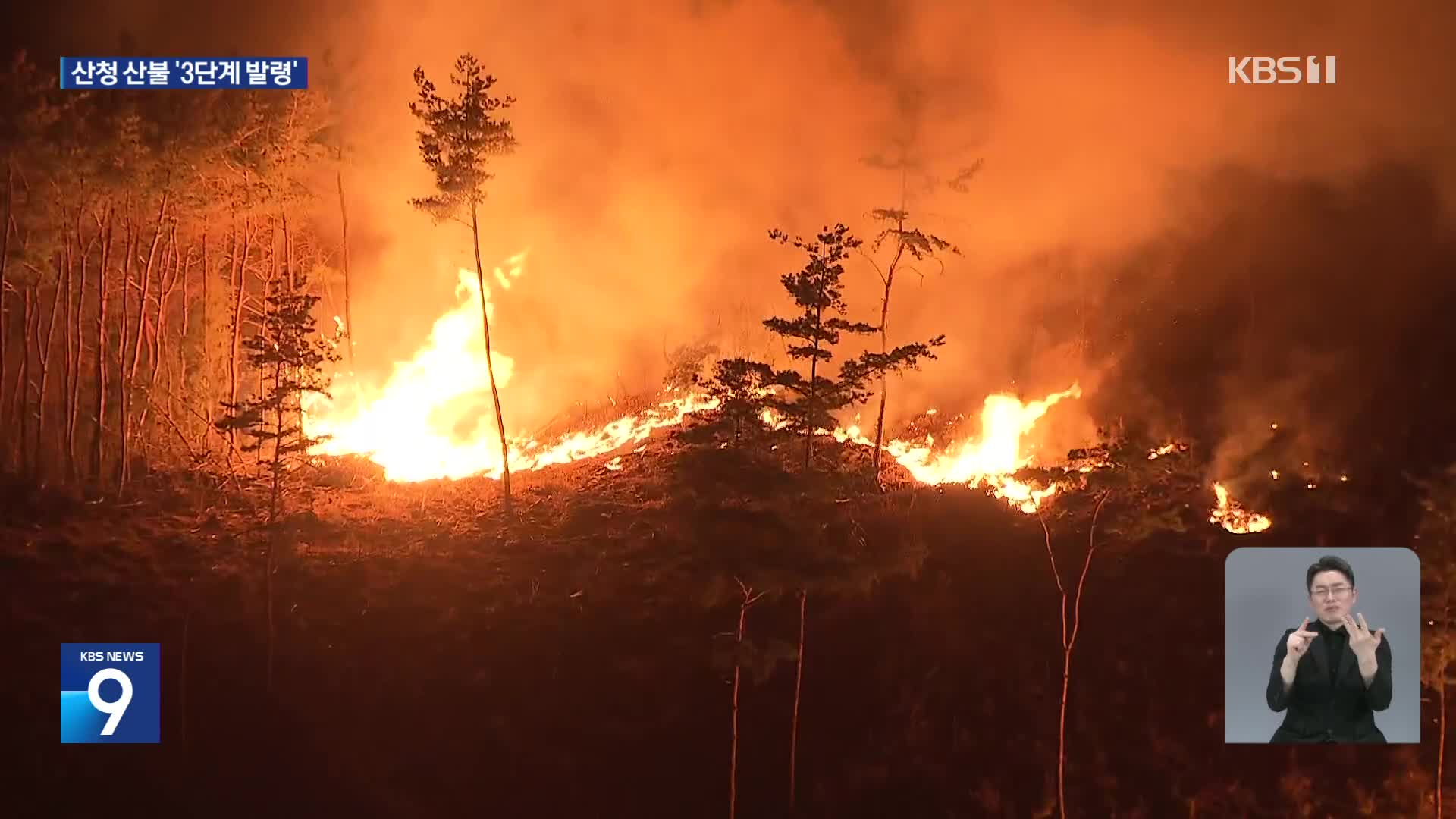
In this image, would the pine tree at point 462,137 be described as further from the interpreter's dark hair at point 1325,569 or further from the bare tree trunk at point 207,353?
the interpreter's dark hair at point 1325,569

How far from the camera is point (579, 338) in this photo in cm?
3178

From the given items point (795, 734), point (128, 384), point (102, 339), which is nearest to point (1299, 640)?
point (795, 734)

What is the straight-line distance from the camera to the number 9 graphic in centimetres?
1523

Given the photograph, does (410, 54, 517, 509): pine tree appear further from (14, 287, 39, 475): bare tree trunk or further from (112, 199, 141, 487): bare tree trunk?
(14, 287, 39, 475): bare tree trunk

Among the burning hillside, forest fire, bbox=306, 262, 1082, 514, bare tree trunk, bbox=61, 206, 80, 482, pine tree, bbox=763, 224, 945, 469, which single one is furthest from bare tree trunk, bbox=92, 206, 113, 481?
pine tree, bbox=763, 224, 945, 469

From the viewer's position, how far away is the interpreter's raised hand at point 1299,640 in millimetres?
12656

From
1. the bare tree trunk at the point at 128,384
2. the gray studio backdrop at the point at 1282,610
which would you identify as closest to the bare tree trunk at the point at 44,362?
the bare tree trunk at the point at 128,384

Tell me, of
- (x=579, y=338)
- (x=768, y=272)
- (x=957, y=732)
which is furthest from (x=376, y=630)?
(x=768, y=272)

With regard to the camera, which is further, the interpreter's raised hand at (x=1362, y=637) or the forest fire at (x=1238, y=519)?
the forest fire at (x=1238, y=519)

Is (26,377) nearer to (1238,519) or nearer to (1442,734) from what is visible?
(1238,519)

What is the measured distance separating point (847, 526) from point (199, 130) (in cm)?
1949

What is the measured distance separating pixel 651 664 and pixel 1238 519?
15.4 m

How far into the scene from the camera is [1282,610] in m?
12.9

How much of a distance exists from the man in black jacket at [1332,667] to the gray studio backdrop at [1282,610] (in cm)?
14
